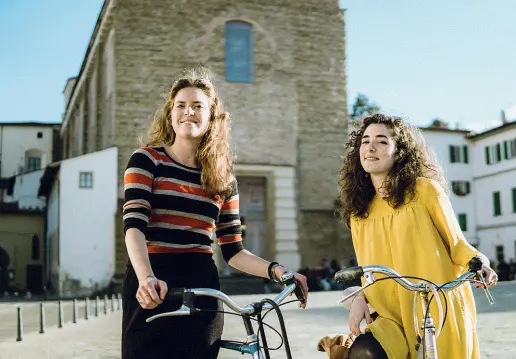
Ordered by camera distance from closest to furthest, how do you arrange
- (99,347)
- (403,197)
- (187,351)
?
(187,351) < (403,197) < (99,347)

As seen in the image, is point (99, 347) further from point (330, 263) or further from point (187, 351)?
point (330, 263)

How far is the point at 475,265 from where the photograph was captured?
3.17 metres

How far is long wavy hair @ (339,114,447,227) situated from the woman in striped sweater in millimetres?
792

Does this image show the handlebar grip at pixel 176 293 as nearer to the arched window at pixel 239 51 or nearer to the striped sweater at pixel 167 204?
the striped sweater at pixel 167 204

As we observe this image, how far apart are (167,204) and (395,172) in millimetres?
1352

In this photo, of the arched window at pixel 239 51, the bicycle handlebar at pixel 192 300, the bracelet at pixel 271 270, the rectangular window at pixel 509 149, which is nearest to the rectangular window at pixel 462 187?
the rectangular window at pixel 509 149

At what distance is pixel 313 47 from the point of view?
32.0 metres

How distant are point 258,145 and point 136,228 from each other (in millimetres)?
27591

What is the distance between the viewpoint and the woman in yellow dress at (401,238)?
3277 mm

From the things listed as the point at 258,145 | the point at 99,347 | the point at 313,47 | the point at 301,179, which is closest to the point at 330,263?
the point at 301,179

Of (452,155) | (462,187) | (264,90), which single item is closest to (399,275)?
(264,90)

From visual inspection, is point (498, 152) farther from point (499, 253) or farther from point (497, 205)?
point (499, 253)

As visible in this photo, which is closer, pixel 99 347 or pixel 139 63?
pixel 99 347

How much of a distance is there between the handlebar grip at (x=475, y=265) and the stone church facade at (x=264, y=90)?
26.3m
